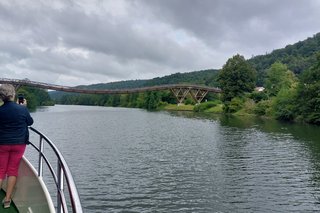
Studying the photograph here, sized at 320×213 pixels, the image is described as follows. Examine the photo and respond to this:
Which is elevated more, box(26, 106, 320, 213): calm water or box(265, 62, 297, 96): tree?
box(265, 62, 297, 96): tree

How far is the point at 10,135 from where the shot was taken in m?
5.15

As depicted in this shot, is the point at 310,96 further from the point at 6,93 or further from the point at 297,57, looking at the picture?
the point at 297,57

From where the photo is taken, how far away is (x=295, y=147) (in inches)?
1093

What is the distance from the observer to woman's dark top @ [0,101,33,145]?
16.7ft

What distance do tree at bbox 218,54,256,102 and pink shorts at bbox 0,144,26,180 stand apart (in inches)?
3312

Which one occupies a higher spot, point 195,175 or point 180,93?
point 180,93

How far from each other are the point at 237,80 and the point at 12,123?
8587cm

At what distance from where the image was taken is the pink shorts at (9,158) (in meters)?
5.20

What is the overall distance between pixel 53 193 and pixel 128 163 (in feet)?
23.2

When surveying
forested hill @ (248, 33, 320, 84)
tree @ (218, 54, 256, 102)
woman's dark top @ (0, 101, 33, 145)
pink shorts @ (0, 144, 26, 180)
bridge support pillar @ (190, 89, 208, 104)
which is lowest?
pink shorts @ (0, 144, 26, 180)

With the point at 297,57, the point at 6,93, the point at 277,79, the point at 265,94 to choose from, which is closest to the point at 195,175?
the point at 6,93

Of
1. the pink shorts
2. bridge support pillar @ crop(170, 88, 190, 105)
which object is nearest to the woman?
the pink shorts

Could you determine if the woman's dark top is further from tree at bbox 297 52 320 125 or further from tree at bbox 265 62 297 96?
tree at bbox 265 62 297 96

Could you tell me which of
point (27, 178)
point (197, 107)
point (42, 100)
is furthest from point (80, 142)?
point (42, 100)
